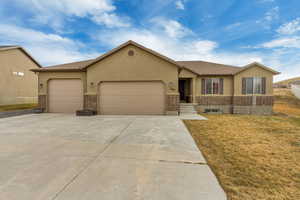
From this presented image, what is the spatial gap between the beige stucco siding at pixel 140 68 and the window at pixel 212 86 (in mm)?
3778

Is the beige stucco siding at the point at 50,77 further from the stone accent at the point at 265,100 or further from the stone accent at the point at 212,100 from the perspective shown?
the stone accent at the point at 265,100

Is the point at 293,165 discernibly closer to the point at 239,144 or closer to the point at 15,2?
the point at 239,144

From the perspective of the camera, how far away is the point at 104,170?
2.58 meters

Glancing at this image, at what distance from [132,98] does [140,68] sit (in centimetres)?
233

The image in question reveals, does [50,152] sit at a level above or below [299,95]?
below

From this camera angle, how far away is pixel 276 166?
112 inches

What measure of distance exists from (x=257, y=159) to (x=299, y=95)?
2850 cm

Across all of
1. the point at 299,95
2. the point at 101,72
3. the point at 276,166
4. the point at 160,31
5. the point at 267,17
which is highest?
the point at 267,17

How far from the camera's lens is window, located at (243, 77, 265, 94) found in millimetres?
11203

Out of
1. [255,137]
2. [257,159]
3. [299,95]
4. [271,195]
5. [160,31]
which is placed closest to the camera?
[271,195]

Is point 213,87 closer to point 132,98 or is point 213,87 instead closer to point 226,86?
point 226,86

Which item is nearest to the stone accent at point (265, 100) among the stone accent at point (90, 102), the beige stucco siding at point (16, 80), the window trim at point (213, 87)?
the window trim at point (213, 87)

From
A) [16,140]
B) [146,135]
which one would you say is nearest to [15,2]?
[16,140]

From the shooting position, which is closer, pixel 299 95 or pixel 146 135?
pixel 146 135
